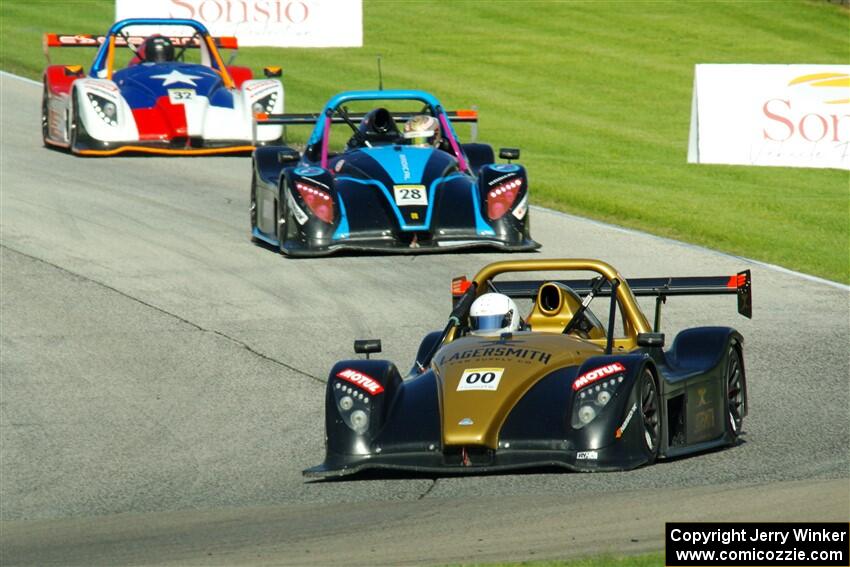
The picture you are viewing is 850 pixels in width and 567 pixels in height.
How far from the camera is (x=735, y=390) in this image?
35.7ft

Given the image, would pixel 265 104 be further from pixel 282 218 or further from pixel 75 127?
pixel 282 218

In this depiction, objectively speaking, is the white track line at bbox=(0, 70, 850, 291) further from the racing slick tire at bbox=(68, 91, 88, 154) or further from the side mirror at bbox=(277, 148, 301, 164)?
the racing slick tire at bbox=(68, 91, 88, 154)

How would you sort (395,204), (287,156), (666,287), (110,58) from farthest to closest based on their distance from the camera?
(110,58) → (287,156) → (395,204) → (666,287)

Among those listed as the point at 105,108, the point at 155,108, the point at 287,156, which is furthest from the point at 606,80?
the point at 287,156

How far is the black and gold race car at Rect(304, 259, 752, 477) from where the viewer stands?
9242 mm

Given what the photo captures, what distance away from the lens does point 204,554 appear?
27.7 ft

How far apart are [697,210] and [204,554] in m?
12.6

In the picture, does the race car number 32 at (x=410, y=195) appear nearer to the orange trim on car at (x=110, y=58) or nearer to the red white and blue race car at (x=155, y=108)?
the red white and blue race car at (x=155, y=108)

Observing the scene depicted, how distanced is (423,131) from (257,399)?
557cm

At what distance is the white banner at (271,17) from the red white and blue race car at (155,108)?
821 centimetres

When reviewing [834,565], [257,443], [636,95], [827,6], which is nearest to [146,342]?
[257,443]

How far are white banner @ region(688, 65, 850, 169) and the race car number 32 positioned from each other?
761cm

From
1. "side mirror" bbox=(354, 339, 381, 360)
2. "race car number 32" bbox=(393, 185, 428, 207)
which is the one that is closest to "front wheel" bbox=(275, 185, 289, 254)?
"race car number 32" bbox=(393, 185, 428, 207)

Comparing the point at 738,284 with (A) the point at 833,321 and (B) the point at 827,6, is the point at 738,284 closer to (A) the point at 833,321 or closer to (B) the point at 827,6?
(A) the point at 833,321
